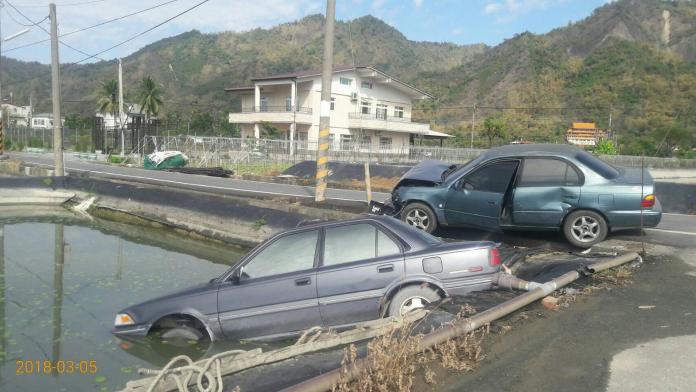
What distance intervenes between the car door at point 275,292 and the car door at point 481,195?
401 cm

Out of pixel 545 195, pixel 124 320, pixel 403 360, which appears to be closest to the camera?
pixel 403 360

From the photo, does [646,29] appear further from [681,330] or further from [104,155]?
[681,330]

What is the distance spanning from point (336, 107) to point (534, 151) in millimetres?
42255

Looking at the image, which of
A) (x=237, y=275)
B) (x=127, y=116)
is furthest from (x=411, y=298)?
(x=127, y=116)

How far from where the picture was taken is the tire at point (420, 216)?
10.0 meters

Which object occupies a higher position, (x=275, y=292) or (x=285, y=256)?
(x=285, y=256)

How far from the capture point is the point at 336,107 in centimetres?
5053

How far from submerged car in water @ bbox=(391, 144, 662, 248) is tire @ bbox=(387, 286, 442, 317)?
3.69 metres

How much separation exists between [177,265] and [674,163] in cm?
3522

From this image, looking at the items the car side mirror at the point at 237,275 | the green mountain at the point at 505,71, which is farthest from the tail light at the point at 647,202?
the green mountain at the point at 505,71

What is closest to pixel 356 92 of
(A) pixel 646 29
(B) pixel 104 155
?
(B) pixel 104 155

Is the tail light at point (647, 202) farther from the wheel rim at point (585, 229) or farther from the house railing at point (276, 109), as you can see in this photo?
the house railing at point (276, 109)

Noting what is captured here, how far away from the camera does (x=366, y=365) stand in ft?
12.4

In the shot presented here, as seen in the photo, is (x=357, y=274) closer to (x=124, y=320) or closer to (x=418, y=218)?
(x=124, y=320)
